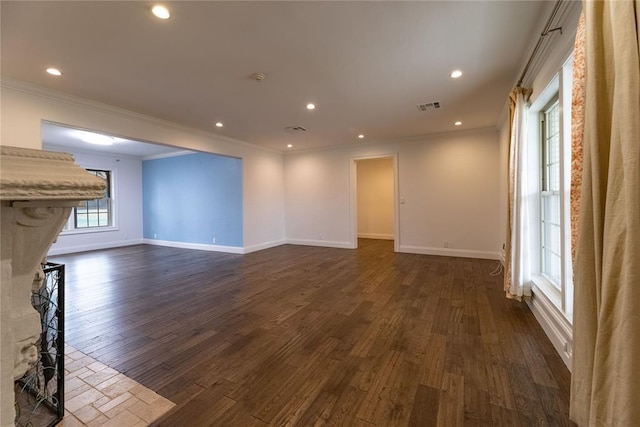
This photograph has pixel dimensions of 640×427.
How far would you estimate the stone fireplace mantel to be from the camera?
0.60 metres

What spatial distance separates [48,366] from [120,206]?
24.5ft

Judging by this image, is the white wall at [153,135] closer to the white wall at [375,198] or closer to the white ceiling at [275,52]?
the white ceiling at [275,52]

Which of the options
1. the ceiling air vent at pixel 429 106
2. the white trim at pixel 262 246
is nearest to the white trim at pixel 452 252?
the ceiling air vent at pixel 429 106

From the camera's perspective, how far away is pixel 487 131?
199 inches

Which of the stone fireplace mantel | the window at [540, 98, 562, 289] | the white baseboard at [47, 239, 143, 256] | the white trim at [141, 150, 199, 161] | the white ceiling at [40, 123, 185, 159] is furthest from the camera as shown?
the white trim at [141, 150, 199, 161]

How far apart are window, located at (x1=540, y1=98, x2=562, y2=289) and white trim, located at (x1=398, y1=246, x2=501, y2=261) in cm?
236

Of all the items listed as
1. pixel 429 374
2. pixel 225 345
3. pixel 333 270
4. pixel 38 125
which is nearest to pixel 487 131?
pixel 333 270

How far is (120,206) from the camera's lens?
764 centimetres

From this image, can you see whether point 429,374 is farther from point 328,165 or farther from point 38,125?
point 328,165

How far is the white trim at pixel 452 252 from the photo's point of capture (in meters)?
5.09

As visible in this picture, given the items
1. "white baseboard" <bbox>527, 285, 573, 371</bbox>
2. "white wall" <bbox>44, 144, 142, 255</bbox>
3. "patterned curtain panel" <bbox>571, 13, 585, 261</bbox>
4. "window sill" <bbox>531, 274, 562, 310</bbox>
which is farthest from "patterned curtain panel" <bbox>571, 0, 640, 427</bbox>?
"white wall" <bbox>44, 144, 142, 255</bbox>

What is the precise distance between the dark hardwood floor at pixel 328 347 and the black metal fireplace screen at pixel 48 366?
417 mm

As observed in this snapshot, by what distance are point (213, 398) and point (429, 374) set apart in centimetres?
142

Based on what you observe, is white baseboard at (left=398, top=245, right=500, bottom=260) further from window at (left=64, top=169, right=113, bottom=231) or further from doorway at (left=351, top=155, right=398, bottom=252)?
window at (left=64, top=169, right=113, bottom=231)
